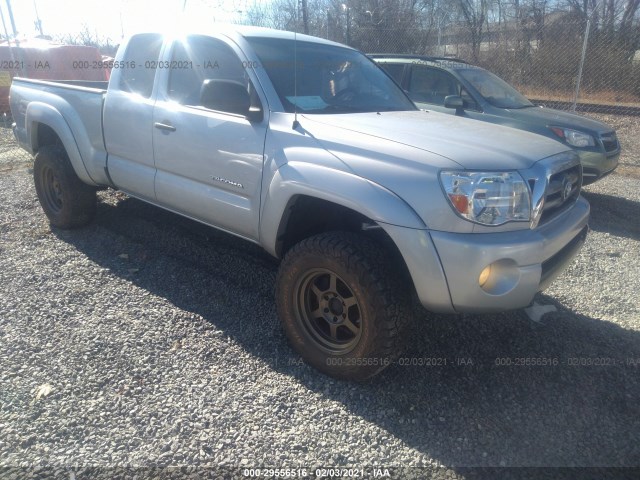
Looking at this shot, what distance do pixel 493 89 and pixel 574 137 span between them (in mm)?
1336

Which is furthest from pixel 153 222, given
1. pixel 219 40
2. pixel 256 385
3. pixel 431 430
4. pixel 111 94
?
pixel 431 430

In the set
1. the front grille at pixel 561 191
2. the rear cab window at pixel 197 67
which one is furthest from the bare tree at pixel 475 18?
the front grille at pixel 561 191

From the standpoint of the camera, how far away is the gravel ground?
238cm

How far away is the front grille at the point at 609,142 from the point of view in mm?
6332

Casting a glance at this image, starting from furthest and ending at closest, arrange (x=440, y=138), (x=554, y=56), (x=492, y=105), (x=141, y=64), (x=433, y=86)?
1. (x=554, y=56)
2. (x=433, y=86)
3. (x=492, y=105)
4. (x=141, y=64)
5. (x=440, y=138)

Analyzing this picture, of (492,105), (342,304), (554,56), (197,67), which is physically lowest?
(342,304)

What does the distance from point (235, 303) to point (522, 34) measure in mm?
14146

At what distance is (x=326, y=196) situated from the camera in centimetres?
273

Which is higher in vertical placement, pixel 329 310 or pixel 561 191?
pixel 561 191

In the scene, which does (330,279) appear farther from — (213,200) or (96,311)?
(96,311)

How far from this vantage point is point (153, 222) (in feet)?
17.1

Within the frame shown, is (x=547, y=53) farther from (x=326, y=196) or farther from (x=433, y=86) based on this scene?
(x=326, y=196)

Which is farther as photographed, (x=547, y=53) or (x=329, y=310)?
(x=547, y=53)

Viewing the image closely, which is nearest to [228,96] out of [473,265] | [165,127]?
[165,127]
